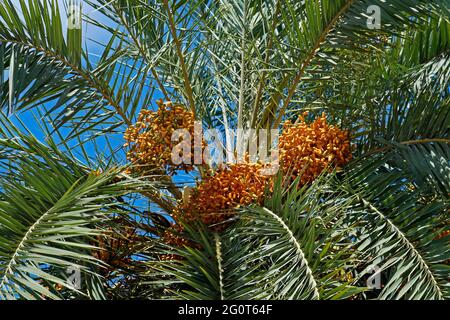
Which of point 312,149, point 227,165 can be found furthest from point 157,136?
point 312,149

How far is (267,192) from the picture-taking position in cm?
374

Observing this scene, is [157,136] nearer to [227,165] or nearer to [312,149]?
[227,165]

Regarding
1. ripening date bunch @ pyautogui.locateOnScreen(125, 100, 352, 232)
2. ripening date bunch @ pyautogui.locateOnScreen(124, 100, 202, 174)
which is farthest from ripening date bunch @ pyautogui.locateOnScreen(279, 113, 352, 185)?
ripening date bunch @ pyautogui.locateOnScreen(124, 100, 202, 174)

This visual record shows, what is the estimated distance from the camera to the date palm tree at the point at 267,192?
3.23m

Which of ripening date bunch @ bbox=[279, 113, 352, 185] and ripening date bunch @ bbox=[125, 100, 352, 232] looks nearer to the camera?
ripening date bunch @ bbox=[125, 100, 352, 232]

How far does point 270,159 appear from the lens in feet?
13.1

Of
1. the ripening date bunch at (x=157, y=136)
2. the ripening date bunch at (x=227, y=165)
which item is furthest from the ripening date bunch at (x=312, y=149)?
the ripening date bunch at (x=157, y=136)

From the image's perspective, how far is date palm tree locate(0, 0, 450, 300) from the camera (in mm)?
3232

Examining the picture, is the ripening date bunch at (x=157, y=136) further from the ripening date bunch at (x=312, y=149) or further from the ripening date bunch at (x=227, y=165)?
the ripening date bunch at (x=312, y=149)

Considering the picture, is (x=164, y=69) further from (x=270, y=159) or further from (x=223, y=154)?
(x=270, y=159)

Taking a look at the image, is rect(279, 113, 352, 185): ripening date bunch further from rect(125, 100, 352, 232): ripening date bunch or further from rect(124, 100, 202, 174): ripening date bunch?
rect(124, 100, 202, 174): ripening date bunch

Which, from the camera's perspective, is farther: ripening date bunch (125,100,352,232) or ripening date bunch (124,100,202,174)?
ripening date bunch (124,100,202,174)
